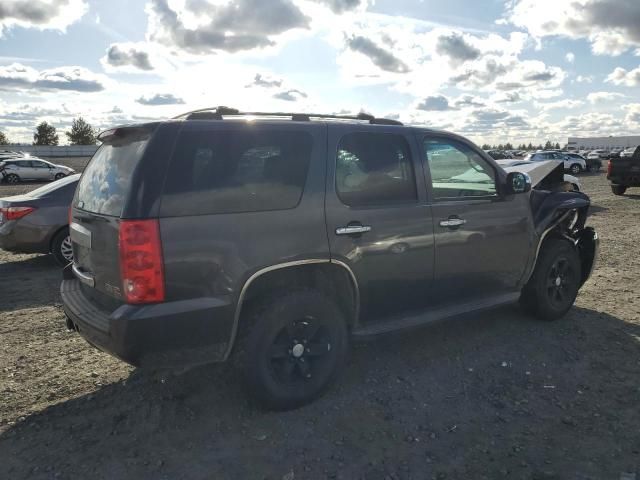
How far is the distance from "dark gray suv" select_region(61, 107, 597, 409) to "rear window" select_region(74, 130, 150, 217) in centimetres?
2

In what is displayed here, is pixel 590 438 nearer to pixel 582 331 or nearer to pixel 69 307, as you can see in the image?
pixel 582 331

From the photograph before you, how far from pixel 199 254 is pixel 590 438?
2674 mm

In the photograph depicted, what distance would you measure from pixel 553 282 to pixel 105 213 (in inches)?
167

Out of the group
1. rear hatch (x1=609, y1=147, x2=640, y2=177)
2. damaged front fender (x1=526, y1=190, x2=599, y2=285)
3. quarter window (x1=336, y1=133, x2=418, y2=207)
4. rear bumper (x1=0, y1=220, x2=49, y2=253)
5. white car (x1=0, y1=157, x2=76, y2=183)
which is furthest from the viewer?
white car (x1=0, y1=157, x2=76, y2=183)

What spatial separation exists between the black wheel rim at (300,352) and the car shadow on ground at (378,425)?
25 cm

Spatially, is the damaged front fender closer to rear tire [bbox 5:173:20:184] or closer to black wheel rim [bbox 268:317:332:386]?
black wheel rim [bbox 268:317:332:386]

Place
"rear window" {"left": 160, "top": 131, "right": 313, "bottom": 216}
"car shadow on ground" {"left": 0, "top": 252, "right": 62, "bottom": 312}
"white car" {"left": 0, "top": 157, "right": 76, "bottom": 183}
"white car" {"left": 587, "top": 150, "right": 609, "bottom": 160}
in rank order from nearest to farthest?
"rear window" {"left": 160, "top": 131, "right": 313, "bottom": 216}
"car shadow on ground" {"left": 0, "top": 252, "right": 62, "bottom": 312}
"white car" {"left": 0, "top": 157, "right": 76, "bottom": 183}
"white car" {"left": 587, "top": 150, "right": 609, "bottom": 160}

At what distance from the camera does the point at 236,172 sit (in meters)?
3.20

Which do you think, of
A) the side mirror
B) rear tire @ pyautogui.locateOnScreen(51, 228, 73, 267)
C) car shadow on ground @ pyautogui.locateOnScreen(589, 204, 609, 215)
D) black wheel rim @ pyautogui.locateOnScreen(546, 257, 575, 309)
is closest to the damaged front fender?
black wheel rim @ pyautogui.locateOnScreen(546, 257, 575, 309)

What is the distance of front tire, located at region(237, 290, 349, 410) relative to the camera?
10.7 feet

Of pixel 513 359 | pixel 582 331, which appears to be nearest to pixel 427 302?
pixel 513 359

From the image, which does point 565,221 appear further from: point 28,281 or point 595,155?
point 595,155

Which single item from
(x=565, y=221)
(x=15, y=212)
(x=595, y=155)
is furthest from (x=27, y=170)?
(x=595, y=155)

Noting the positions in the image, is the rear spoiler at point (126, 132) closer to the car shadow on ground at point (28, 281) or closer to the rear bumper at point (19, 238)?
the car shadow on ground at point (28, 281)
